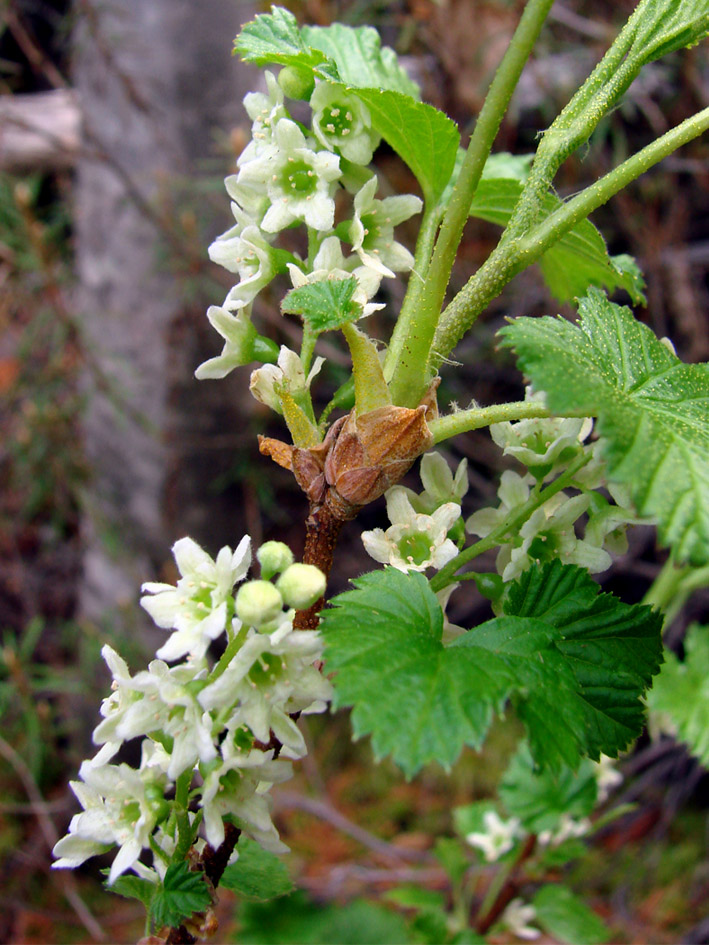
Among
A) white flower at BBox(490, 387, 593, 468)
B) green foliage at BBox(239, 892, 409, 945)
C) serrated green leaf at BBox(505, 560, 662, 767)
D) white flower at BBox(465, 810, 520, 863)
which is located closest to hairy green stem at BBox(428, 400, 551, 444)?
white flower at BBox(490, 387, 593, 468)

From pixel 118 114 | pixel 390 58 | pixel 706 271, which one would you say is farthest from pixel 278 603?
pixel 706 271

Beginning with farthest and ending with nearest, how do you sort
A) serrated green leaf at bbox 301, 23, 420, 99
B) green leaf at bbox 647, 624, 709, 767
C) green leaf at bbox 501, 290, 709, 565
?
green leaf at bbox 647, 624, 709, 767, serrated green leaf at bbox 301, 23, 420, 99, green leaf at bbox 501, 290, 709, 565

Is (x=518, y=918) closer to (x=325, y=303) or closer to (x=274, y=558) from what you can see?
(x=274, y=558)

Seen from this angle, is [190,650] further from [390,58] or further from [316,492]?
[390,58]

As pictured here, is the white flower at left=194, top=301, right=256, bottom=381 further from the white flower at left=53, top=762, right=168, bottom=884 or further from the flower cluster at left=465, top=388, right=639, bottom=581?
the white flower at left=53, top=762, right=168, bottom=884

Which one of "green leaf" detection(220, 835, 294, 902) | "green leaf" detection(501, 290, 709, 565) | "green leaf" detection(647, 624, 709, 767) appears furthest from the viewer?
"green leaf" detection(647, 624, 709, 767)

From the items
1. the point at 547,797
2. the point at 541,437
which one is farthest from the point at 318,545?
the point at 547,797
